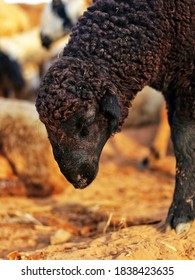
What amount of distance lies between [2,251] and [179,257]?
1443mm

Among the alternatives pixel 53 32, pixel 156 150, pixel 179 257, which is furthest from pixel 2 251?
pixel 156 150

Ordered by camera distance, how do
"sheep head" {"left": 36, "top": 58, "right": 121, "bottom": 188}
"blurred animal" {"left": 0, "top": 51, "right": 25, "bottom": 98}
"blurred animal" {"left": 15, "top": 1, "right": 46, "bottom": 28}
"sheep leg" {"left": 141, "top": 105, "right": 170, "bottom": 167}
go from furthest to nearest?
1. "blurred animal" {"left": 15, "top": 1, "right": 46, "bottom": 28}
2. "blurred animal" {"left": 0, "top": 51, "right": 25, "bottom": 98}
3. "sheep leg" {"left": 141, "top": 105, "right": 170, "bottom": 167}
4. "sheep head" {"left": 36, "top": 58, "right": 121, "bottom": 188}

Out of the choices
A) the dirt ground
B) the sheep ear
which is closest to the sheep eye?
the sheep ear

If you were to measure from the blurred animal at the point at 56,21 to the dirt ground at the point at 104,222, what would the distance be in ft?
6.29

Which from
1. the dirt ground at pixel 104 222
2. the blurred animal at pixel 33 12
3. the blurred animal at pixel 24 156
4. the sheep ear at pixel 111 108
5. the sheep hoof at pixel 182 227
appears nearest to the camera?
the sheep ear at pixel 111 108

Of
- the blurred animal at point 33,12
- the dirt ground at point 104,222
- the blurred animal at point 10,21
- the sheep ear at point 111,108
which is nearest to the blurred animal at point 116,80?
the sheep ear at point 111,108

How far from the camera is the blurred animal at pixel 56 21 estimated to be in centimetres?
808

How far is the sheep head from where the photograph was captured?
3.79 m

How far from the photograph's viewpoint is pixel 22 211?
6.20m

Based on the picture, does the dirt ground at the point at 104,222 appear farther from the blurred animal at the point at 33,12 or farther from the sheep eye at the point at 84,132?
the blurred animal at the point at 33,12

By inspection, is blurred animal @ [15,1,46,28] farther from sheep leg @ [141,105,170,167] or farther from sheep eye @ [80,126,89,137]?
sheep eye @ [80,126,89,137]

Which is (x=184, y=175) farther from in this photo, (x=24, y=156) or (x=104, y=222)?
(x=24, y=156)

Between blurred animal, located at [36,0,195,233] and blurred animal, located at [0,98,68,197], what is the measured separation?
2807mm
